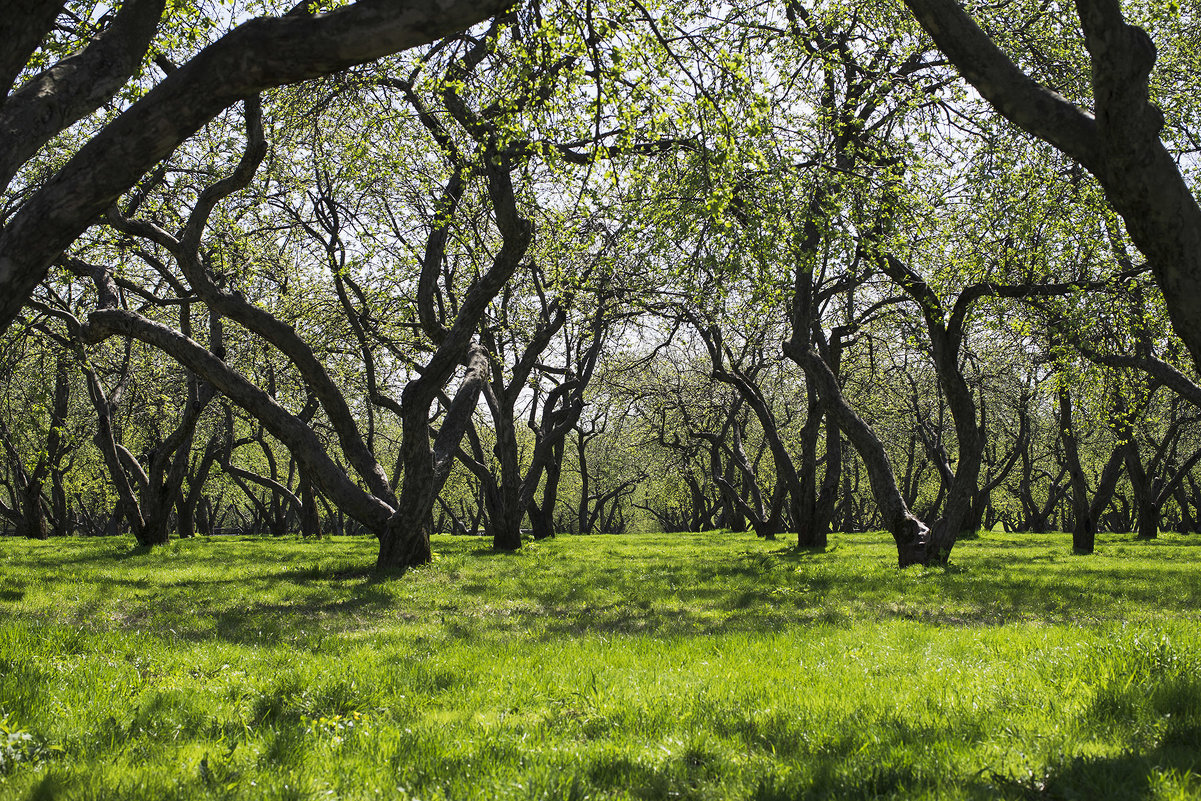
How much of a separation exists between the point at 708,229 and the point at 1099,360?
379 inches

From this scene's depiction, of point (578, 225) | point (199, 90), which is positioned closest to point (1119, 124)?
point (199, 90)

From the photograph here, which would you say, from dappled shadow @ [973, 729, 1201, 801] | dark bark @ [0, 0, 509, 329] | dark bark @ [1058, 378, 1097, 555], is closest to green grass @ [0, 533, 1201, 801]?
dappled shadow @ [973, 729, 1201, 801]

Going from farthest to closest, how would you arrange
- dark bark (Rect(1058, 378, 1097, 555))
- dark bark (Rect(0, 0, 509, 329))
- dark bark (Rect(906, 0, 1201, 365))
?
dark bark (Rect(1058, 378, 1097, 555)) < dark bark (Rect(906, 0, 1201, 365)) < dark bark (Rect(0, 0, 509, 329))

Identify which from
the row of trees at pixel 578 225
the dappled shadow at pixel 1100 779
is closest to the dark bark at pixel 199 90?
the row of trees at pixel 578 225

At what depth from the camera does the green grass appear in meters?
4.36

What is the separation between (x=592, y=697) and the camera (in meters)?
6.33

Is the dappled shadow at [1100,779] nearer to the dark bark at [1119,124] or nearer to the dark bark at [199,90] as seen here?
the dark bark at [1119,124]

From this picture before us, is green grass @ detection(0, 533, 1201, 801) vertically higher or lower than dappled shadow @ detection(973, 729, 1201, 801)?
lower

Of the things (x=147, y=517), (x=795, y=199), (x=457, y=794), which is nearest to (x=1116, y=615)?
(x=795, y=199)

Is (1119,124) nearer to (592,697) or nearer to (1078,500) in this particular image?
(592,697)

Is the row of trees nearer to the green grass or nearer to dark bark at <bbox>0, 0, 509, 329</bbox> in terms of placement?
dark bark at <bbox>0, 0, 509, 329</bbox>

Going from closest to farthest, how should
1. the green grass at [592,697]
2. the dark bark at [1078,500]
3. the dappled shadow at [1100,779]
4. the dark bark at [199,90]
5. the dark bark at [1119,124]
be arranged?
the dappled shadow at [1100,779] → the green grass at [592,697] → the dark bark at [199,90] → the dark bark at [1119,124] → the dark bark at [1078,500]

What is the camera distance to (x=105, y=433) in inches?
818

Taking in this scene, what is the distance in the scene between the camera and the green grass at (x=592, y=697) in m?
4.36
